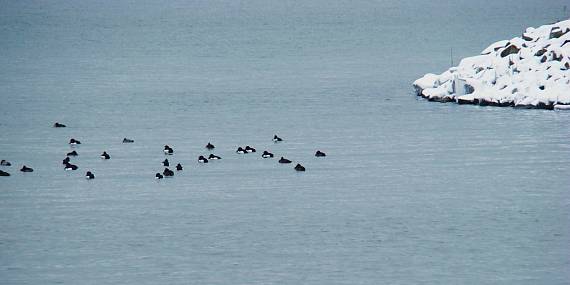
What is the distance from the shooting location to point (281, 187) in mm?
42469

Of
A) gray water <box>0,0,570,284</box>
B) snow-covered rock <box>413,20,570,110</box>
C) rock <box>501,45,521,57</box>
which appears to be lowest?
gray water <box>0,0,570,284</box>

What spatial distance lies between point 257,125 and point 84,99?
17185 mm

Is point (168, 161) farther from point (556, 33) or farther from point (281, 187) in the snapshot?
point (556, 33)

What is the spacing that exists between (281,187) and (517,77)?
76.9 feet

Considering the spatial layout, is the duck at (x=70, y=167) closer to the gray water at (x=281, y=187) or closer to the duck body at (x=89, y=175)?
the gray water at (x=281, y=187)

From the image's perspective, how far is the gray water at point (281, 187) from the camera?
32.5 m

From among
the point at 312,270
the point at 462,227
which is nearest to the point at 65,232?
the point at 312,270

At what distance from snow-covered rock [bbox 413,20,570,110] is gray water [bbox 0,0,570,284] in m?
1.24

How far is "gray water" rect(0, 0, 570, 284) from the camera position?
32500mm

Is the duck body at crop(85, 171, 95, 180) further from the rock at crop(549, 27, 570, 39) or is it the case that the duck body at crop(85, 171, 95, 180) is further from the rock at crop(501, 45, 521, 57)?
the rock at crop(549, 27, 570, 39)

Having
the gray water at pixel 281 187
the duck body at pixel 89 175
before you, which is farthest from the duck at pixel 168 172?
the duck body at pixel 89 175

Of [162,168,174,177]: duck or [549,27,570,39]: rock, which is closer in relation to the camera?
[162,168,174,177]: duck

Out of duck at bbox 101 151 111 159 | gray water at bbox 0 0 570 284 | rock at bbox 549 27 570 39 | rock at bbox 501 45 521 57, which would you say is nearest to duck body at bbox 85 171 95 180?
gray water at bbox 0 0 570 284

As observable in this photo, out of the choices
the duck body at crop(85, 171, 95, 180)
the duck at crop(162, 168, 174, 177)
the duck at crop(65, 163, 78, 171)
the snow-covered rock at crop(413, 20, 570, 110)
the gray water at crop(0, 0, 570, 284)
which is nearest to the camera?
the gray water at crop(0, 0, 570, 284)
